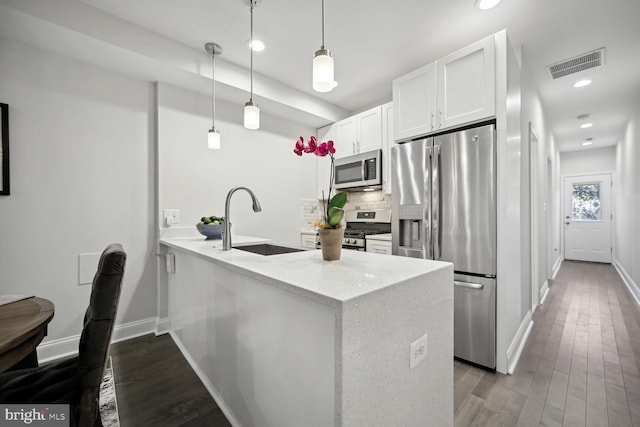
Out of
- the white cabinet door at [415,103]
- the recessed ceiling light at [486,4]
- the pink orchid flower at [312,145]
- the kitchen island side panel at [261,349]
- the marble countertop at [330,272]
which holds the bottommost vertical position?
the kitchen island side panel at [261,349]

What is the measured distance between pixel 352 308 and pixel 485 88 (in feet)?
6.87

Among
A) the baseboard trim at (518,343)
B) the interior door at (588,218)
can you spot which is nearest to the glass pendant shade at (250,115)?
the baseboard trim at (518,343)

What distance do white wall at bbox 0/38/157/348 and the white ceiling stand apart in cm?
54

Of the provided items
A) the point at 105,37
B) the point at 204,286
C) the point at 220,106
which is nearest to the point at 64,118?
the point at 105,37

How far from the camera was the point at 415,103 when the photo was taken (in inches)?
99.1

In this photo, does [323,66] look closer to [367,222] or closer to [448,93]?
[448,93]

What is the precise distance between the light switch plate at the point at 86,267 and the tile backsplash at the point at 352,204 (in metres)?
2.33

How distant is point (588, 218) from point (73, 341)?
9.38 m

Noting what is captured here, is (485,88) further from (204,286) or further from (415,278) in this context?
(204,286)

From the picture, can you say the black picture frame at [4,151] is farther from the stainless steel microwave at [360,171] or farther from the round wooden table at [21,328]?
the stainless steel microwave at [360,171]

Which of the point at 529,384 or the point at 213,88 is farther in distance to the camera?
the point at 213,88

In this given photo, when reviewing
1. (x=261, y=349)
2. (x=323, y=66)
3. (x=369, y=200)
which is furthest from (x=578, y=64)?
(x=261, y=349)

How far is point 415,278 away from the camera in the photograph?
106 centimetres

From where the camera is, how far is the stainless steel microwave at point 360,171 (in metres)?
3.39
